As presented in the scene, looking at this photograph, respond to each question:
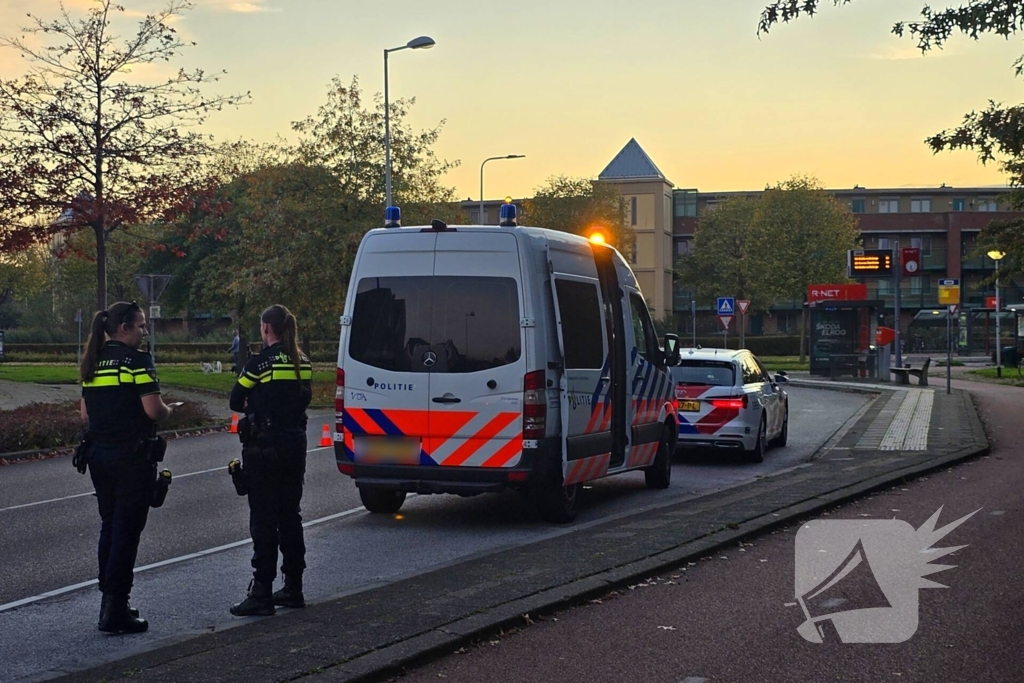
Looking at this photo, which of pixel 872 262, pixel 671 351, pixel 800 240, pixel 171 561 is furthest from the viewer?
pixel 800 240

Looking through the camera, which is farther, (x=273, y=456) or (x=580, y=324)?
(x=580, y=324)

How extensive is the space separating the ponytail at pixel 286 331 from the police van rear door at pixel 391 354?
3.24m

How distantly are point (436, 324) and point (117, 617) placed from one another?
444cm

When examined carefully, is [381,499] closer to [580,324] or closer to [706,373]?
[580,324]

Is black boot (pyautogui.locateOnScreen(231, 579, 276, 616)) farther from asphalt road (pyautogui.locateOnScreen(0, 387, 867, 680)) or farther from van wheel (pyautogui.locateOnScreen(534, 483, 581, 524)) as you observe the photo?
van wheel (pyautogui.locateOnScreen(534, 483, 581, 524))

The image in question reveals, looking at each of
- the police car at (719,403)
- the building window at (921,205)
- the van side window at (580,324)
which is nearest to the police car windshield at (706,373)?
the police car at (719,403)

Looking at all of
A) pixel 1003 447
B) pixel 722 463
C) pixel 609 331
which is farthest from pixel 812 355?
pixel 609 331

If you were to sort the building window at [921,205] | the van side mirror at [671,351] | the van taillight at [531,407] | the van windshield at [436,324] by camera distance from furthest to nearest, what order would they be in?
the building window at [921,205] < the van side mirror at [671,351] < the van windshield at [436,324] < the van taillight at [531,407]

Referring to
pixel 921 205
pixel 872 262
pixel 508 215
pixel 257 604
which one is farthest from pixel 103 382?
pixel 921 205

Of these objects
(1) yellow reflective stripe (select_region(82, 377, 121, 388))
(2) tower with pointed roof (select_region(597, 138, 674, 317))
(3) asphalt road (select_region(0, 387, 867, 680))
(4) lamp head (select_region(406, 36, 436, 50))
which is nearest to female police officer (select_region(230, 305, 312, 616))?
(3) asphalt road (select_region(0, 387, 867, 680))

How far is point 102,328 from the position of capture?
23.1ft

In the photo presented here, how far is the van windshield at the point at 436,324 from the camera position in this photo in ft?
34.6

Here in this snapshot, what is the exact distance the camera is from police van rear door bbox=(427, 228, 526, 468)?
34.4 feet

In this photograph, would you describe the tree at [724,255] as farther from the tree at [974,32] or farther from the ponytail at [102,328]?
the ponytail at [102,328]
